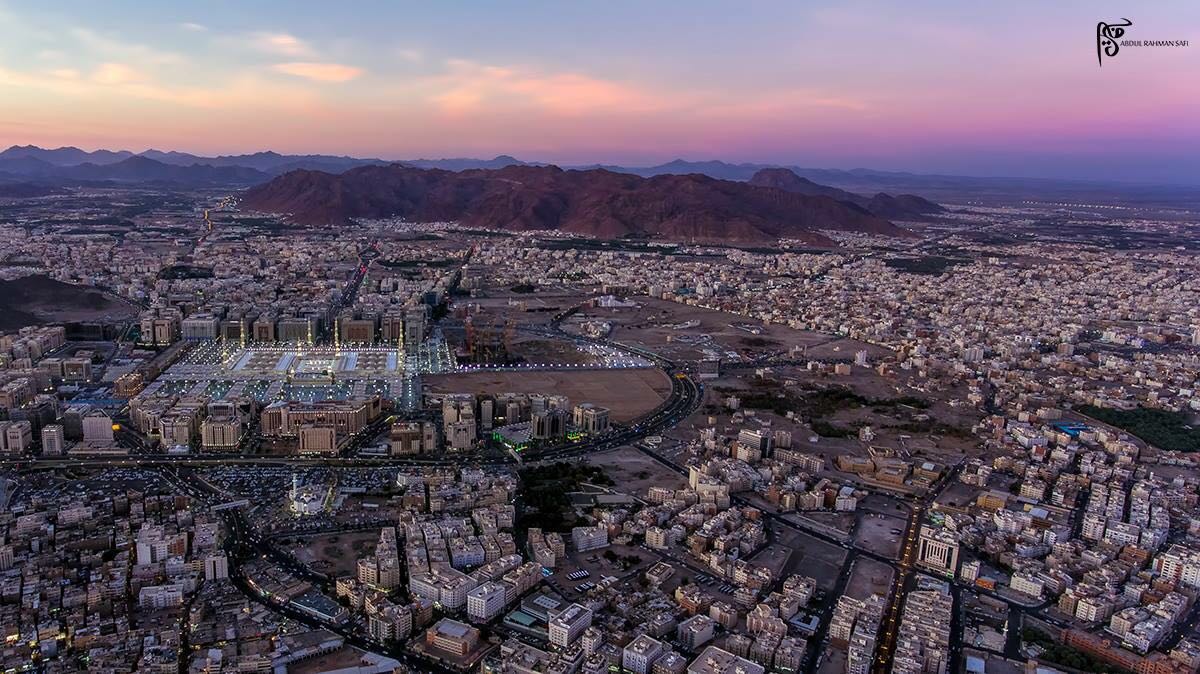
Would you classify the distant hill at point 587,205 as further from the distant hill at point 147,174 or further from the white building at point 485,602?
the white building at point 485,602

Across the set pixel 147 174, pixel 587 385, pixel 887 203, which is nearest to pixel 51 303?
pixel 587 385

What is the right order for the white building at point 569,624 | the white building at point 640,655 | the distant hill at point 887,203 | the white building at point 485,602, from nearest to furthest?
the white building at point 640,655 → the white building at point 569,624 → the white building at point 485,602 → the distant hill at point 887,203

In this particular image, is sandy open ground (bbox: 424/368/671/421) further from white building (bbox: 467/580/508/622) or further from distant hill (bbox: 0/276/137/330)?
distant hill (bbox: 0/276/137/330)

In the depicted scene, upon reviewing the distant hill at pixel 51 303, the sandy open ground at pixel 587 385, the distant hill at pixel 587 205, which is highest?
the distant hill at pixel 587 205

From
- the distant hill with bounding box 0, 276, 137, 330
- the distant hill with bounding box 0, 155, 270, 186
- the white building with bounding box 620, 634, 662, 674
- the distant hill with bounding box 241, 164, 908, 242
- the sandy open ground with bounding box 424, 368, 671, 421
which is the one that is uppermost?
the distant hill with bounding box 0, 155, 270, 186

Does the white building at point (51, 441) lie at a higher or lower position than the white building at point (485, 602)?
higher

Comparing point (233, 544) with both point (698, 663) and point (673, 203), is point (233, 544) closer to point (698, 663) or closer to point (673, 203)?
point (698, 663)

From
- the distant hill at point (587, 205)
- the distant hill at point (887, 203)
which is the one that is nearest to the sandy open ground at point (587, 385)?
the distant hill at point (587, 205)

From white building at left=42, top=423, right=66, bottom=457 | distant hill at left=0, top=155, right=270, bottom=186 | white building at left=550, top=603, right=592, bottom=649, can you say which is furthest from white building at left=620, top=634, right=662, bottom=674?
distant hill at left=0, top=155, right=270, bottom=186
